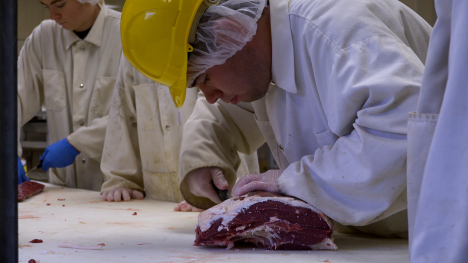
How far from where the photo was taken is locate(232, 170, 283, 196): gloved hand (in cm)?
160

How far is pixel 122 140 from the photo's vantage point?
9.99 ft

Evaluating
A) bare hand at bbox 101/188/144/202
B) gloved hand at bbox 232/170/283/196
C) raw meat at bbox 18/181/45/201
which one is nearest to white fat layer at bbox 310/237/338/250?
gloved hand at bbox 232/170/283/196

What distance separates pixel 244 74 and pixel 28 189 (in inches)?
74.6

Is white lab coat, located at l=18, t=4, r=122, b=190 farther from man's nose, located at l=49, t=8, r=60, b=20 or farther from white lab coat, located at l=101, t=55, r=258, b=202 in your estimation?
white lab coat, located at l=101, t=55, r=258, b=202

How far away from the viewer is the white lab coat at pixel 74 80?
11.7 ft

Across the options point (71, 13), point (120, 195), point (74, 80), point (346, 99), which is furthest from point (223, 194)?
point (71, 13)

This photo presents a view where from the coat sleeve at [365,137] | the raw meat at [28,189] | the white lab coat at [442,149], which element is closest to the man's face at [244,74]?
the coat sleeve at [365,137]

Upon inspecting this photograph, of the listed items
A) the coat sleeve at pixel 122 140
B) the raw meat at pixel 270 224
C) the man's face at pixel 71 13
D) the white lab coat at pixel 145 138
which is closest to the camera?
the raw meat at pixel 270 224

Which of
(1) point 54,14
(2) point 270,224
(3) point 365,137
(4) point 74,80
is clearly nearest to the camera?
(3) point 365,137

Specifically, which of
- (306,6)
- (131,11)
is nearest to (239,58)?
(306,6)

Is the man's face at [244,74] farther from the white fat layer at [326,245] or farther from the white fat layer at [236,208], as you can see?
the white fat layer at [326,245]

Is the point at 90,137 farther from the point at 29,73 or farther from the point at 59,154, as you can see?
the point at 29,73

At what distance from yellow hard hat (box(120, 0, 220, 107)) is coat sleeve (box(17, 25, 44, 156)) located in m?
2.42

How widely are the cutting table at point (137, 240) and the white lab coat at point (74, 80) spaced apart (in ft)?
3.48
